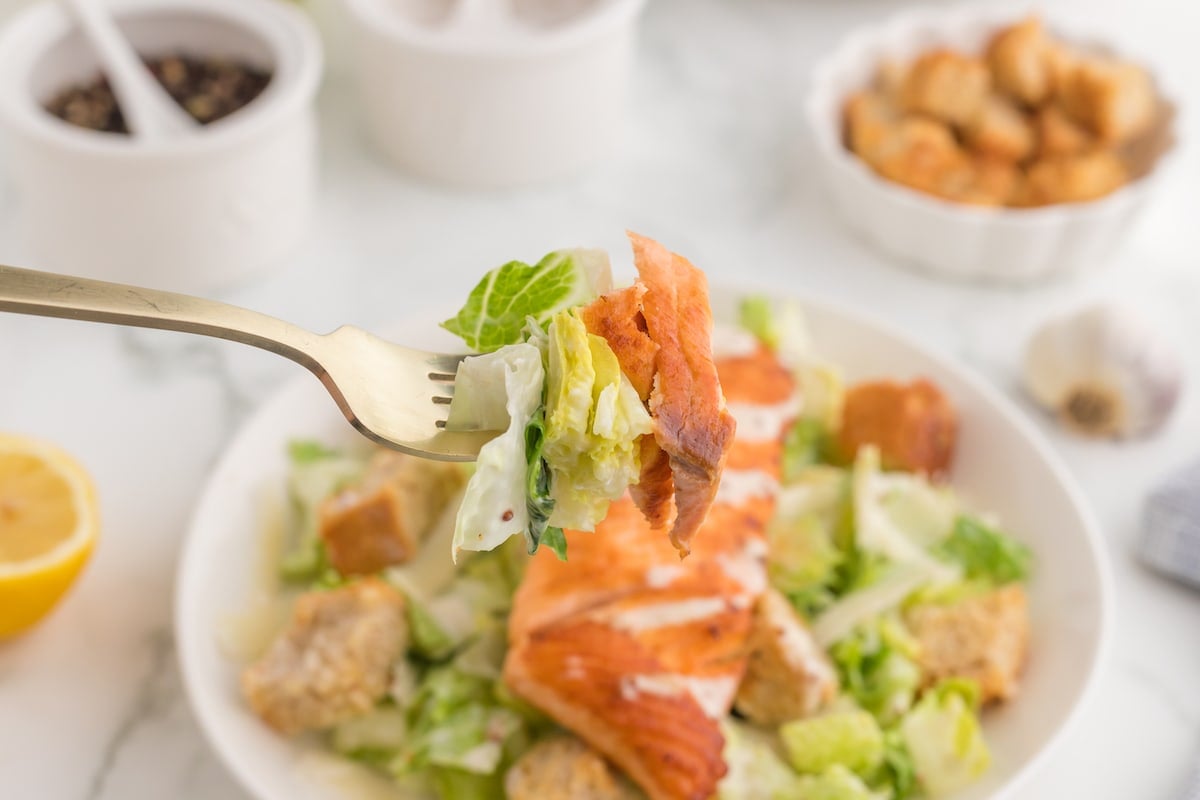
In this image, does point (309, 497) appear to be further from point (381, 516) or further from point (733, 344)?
point (733, 344)

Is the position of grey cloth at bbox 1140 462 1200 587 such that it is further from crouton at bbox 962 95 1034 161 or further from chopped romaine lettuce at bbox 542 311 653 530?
chopped romaine lettuce at bbox 542 311 653 530

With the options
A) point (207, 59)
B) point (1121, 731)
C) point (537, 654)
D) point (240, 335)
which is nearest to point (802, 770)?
point (537, 654)

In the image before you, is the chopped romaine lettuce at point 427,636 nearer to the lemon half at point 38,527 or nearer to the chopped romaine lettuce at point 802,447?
the lemon half at point 38,527

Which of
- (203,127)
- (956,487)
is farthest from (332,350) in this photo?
(203,127)

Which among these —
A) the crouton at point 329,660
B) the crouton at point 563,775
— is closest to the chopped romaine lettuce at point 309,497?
the crouton at point 329,660

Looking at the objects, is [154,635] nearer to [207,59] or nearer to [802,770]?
[802,770]
